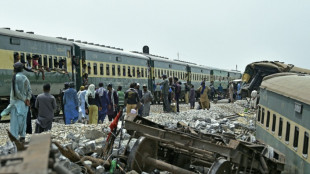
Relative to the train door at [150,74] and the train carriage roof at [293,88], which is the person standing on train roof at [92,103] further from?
the train door at [150,74]

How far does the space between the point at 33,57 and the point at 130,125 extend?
12.8m

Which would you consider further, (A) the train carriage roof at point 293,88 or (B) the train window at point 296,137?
(B) the train window at point 296,137

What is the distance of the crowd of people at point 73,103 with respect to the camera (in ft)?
30.4

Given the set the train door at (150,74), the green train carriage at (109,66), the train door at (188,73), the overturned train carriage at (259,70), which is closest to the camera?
the overturned train carriage at (259,70)

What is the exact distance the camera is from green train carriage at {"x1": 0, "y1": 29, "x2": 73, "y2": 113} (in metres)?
17.3

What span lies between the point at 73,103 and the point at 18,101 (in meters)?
4.62

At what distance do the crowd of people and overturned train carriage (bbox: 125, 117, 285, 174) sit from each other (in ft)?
3.56

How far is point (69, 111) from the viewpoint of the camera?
13.9 meters

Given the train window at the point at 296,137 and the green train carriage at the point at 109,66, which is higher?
the green train carriage at the point at 109,66

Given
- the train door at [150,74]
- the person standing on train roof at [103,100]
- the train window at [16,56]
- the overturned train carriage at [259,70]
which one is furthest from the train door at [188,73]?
the person standing on train roof at [103,100]

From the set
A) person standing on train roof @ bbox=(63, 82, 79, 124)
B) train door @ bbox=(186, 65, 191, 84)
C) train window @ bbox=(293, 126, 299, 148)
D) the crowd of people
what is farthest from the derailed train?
train window @ bbox=(293, 126, 299, 148)

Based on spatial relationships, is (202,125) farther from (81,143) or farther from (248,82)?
(248,82)

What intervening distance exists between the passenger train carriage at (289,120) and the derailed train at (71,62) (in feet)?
36.6

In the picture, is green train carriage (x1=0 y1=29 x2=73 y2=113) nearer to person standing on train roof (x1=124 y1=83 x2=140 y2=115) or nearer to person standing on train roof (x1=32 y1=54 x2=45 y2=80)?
person standing on train roof (x1=32 y1=54 x2=45 y2=80)
